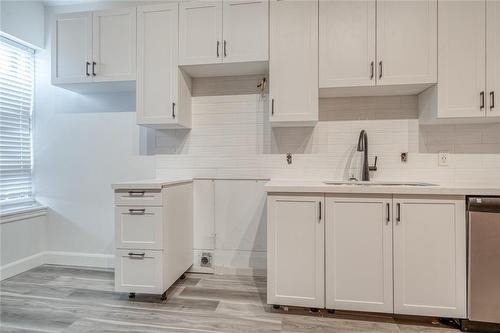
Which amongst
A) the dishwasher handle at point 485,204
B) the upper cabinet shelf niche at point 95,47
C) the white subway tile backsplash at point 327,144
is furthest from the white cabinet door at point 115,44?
the dishwasher handle at point 485,204

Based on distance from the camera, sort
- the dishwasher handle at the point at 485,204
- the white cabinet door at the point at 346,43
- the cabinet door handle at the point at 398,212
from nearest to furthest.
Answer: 1. the dishwasher handle at the point at 485,204
2. the cabinet door handle at the point at 398,212
3. the white cabinet door at the point at 346,43

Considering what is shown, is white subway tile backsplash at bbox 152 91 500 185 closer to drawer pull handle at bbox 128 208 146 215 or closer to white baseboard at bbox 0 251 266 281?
drawer pull handle at bbox 128 208 146 215

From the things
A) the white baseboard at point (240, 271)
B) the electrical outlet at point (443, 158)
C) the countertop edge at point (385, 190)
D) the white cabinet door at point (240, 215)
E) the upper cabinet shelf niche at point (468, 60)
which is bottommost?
Result: the white baseboard at point (240, 271)

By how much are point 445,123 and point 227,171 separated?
76.5 inches

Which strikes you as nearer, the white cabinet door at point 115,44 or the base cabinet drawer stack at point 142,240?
the base cabinet drawer stack at point 142,240

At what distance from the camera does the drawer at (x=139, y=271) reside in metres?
2.15

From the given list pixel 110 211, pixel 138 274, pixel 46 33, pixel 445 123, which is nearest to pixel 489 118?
pixel 445 123

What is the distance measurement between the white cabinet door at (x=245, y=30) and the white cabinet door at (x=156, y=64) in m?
0.47

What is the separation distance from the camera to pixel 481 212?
5.92ft

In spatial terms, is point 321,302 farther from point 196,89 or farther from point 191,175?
point 196,89

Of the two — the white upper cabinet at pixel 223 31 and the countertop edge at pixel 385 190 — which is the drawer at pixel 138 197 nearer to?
the countertop edge at pixel 385 190

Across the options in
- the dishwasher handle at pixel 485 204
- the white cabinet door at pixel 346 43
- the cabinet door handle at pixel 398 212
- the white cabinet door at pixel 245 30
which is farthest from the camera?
the white cabinet door at pixel 245 30

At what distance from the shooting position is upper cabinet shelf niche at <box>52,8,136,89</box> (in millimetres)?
2564

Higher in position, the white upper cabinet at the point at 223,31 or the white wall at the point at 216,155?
the white upper cabinet at the point at 223,31
